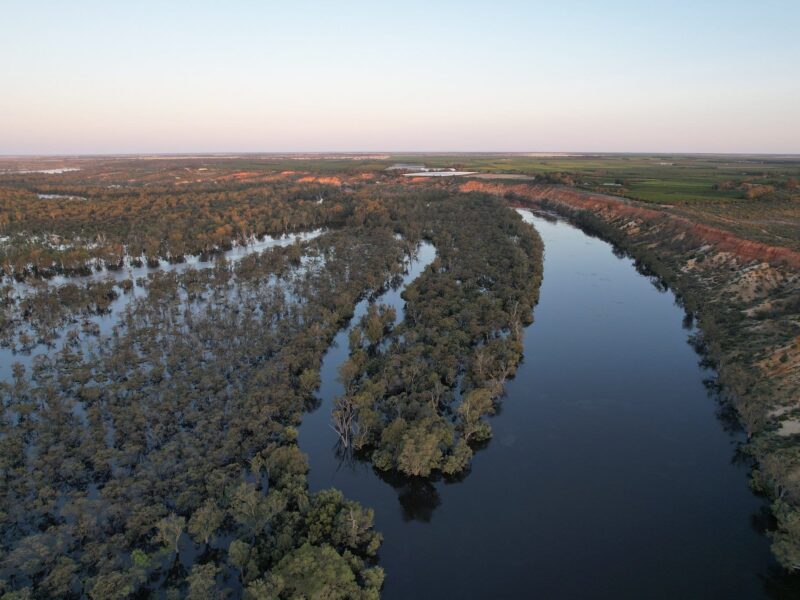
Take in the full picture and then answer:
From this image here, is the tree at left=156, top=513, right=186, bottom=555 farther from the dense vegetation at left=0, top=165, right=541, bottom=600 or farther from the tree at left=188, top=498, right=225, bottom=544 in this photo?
the tree at left=188, top=498, right=225, bottom=544

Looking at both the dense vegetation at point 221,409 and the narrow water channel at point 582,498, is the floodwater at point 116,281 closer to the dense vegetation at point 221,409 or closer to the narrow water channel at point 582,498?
the dense vegetation at point 221,409

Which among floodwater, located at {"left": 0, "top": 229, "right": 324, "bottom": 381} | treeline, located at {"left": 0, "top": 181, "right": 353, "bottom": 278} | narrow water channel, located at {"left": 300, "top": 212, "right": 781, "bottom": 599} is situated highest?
treeline, located at {"left": 0, "top": 181, "right": 353, "bottom": 278}

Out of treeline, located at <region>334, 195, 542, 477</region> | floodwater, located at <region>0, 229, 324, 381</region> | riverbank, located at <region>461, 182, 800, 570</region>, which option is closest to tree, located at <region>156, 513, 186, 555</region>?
treeline, located at <region>334, 195, 542, 477</region>

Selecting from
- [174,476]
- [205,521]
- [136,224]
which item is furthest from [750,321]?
[136,224]

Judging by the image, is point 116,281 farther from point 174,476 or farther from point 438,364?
point 438,364

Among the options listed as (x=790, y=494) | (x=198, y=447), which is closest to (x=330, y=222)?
(x=198, y=447)

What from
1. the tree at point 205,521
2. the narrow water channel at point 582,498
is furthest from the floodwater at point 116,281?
the tree at point 205,521
